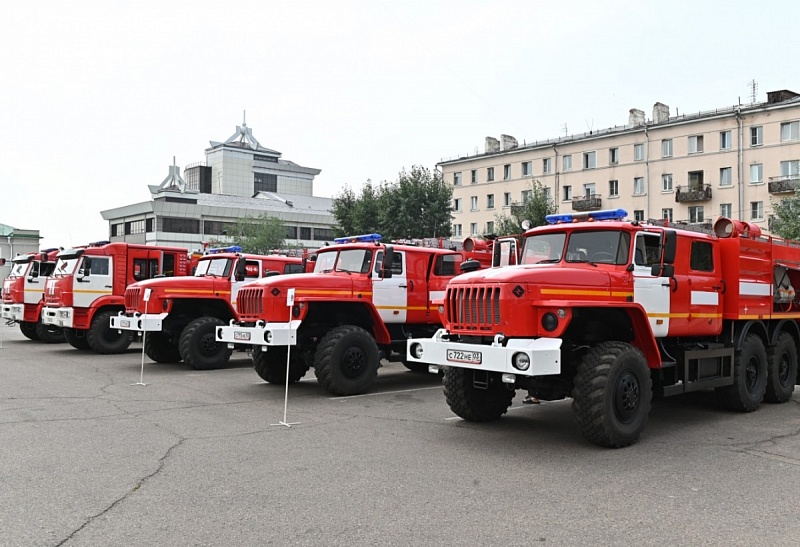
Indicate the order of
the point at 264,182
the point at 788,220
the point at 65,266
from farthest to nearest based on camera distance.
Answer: the point at 264,182, the point at 788,220, the point at 65,266

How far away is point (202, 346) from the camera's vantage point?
14727 mm

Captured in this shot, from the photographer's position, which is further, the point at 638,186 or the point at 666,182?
the point at 638,186

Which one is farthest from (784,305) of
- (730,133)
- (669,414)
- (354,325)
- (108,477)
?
(730,133)

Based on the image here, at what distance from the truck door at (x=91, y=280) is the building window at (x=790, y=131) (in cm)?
4053

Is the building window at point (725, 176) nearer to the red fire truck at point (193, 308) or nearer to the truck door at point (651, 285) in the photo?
the red fire truck at point (193, 308)

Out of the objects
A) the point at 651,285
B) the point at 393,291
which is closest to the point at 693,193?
the point at 393,291

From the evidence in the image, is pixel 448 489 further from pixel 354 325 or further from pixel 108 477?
pixel 354 325

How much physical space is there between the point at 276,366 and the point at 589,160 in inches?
1759

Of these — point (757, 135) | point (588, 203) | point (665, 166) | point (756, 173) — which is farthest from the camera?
point (588, 203)

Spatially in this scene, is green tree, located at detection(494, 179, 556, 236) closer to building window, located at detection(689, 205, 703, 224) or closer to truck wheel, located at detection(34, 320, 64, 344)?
building window, located at detection(689, 205, 703, 224)

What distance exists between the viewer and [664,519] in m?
5.20

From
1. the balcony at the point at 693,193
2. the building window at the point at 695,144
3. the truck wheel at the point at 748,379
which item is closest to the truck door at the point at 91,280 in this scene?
the truck wheel at the point at 748,379

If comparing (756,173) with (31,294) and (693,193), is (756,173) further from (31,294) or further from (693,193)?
(31,294)

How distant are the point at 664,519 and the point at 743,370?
5173mm
